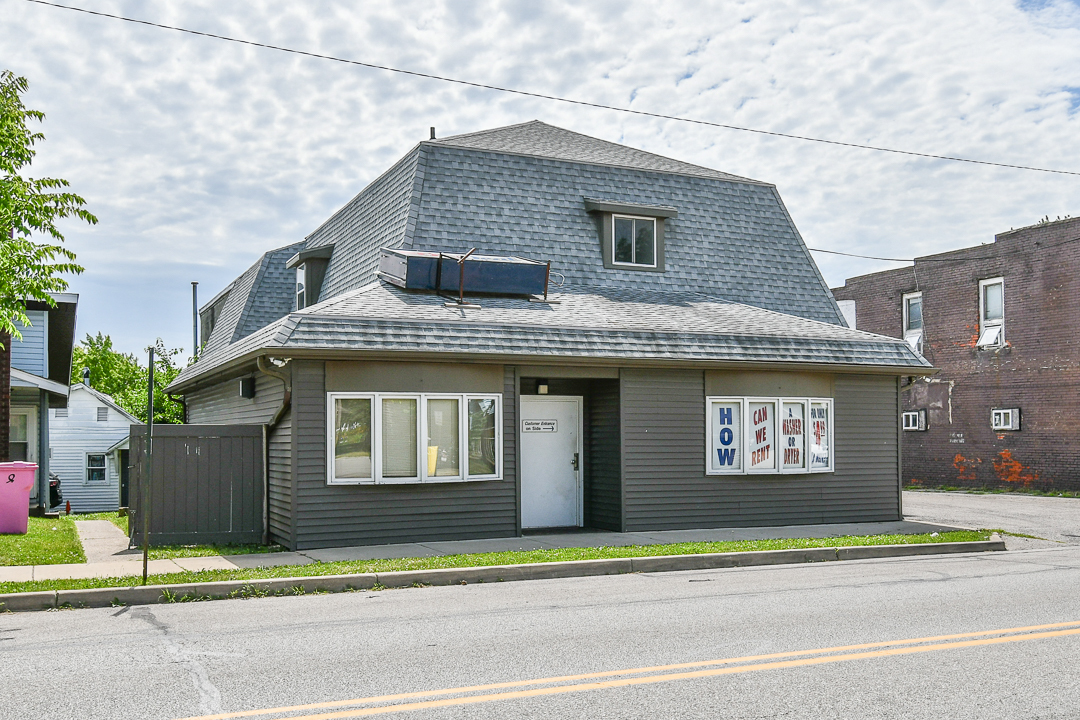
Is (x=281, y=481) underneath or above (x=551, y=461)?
underneath

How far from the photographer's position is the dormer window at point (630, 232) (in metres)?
18.3

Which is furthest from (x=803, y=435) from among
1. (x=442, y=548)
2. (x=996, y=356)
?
(x=996, y=356)

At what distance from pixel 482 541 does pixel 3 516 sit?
7.52 metres

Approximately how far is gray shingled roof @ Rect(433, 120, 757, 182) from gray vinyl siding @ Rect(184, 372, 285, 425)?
5.92 meters

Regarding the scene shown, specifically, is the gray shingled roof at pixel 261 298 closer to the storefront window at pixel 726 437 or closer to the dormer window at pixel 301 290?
the dormer window at pixel 301 290

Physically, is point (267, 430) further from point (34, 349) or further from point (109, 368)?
point (109, 368)

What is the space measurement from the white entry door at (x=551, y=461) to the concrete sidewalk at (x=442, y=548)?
0.80m

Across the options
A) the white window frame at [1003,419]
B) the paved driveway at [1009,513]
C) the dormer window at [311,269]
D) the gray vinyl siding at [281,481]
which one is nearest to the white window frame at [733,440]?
the paved driveway at [1009,513]

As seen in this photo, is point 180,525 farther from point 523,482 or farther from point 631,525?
point 631,525

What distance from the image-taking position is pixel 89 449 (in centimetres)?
4166

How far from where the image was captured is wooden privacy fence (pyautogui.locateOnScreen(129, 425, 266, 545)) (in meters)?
13.7

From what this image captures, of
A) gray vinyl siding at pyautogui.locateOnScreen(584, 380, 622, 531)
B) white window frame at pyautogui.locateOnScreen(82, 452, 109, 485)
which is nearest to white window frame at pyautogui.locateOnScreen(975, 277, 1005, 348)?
gray vinyl siding at pyautogui.locateOnScreen(584, 380, 622, 531)

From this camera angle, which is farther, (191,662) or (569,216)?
(569,216)

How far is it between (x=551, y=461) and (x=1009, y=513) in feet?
33.8
